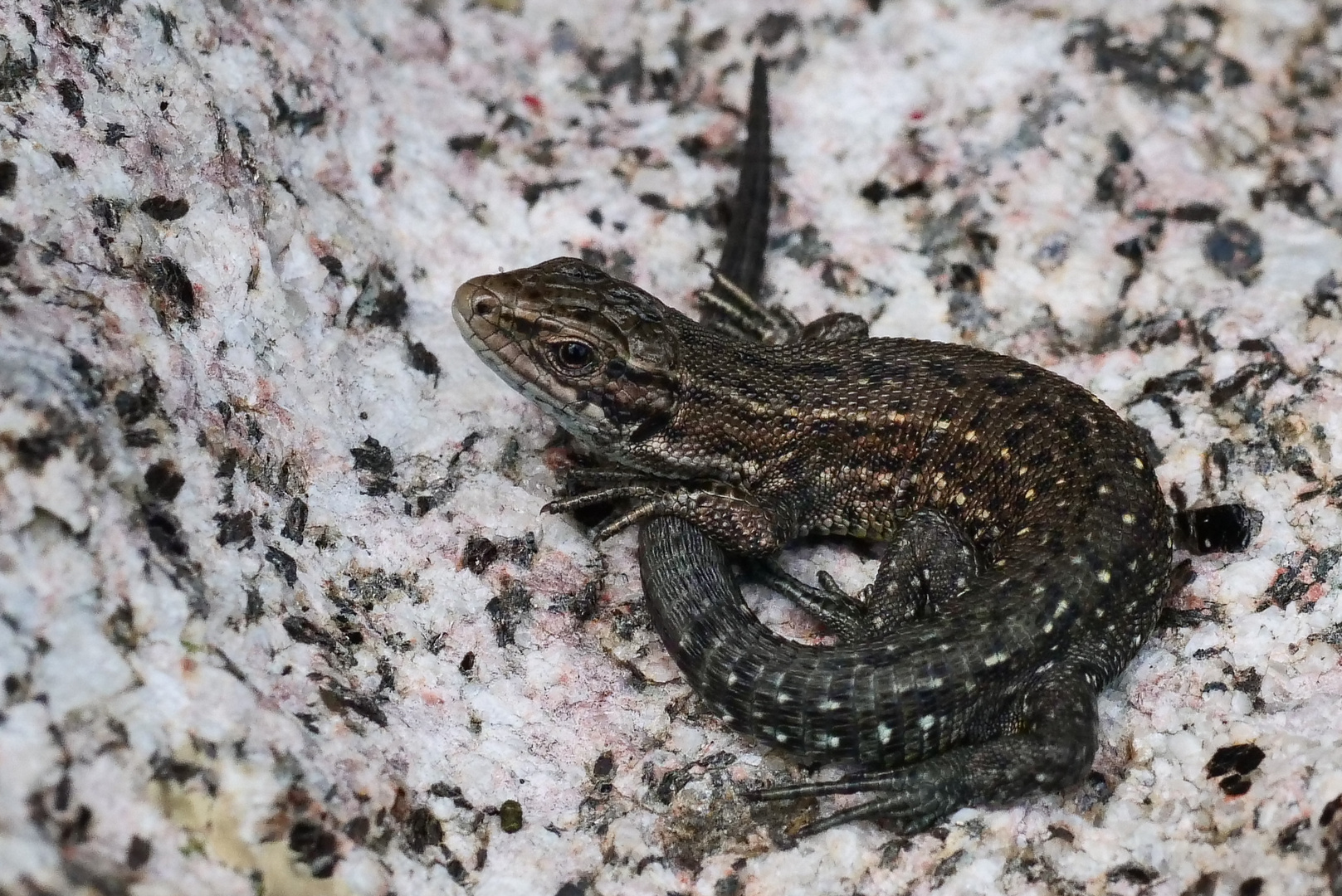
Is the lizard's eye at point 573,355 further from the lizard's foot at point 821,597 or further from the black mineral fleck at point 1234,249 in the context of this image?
the black mineral fleck at point 1234,249

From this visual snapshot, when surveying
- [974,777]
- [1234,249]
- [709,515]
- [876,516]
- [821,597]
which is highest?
[1234,249]

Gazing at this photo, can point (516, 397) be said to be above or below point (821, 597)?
above

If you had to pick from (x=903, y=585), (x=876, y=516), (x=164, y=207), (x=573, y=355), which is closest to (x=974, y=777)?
(x=903, y=585)

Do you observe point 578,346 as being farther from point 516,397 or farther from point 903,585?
point 903,585

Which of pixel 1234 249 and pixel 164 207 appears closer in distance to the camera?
pixel 164 207

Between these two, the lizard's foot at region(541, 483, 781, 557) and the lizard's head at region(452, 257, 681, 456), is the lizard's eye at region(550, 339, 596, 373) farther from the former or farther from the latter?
the lizard's foot at region(541, 483, 781, 557)

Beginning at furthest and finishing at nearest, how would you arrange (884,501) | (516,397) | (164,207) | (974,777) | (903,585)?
1. (516,397)
2. (884,501)
3. (903,585)
4. (164,207)
5. (974,777)

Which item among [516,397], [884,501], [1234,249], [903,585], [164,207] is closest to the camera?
[164,207]

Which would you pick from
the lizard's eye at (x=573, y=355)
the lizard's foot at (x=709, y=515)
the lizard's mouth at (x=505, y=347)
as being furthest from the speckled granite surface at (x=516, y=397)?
the lizard's eye at (x=573, y=355)
